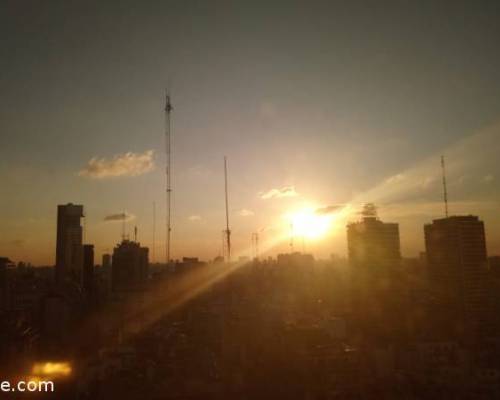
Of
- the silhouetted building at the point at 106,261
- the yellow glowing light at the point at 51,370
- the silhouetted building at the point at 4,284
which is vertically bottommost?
the yellow glowing light at the point at 51,370

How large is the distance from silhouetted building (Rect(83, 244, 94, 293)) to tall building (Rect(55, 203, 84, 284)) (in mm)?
857

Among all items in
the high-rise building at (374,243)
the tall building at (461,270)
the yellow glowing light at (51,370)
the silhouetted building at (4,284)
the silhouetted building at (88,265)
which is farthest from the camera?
the silhouetted building at (88,265)

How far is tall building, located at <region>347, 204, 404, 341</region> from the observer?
2570 centimetres

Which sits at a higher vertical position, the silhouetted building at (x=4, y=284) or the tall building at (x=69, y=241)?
the tall building at (x=69, y=241)

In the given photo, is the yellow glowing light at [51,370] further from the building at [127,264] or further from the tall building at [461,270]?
the building at [127,264]

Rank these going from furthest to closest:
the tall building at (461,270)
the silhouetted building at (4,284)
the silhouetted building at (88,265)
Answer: the silhouetted building at (88,265), the tall building at (461,270), the silhouetted building at (4,284)

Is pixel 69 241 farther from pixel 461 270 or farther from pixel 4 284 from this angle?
pixel 461 270

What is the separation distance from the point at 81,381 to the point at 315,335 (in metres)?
8.66

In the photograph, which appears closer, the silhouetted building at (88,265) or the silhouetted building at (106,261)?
the silhouetted building at (88,265)

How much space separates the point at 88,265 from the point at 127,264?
322 inches

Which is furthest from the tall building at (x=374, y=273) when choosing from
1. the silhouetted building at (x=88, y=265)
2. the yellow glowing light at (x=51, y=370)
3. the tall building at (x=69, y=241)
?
the tall building at (x=69, y=241)

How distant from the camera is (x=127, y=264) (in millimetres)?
39719

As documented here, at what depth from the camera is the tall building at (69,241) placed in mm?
33594

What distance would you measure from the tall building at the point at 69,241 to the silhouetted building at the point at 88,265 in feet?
2.81
